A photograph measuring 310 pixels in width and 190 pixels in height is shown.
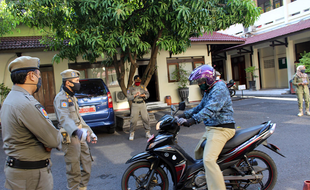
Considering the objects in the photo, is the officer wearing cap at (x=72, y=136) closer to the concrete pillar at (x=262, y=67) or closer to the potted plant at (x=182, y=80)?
the potted plant at (x=182, y=80)

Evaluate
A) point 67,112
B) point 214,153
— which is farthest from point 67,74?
point 214,153

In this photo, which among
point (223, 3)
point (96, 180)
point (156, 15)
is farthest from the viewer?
point (223, 3)

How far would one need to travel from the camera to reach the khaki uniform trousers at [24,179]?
188 centimetres

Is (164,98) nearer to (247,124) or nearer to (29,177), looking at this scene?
(247,124)

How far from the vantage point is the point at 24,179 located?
189cm

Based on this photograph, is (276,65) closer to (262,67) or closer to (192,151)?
(262,67)

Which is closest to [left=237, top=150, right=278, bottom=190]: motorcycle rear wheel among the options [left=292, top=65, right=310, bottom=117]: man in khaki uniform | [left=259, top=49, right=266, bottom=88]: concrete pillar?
[left=292, top=65, right=310, bottom=117]: man in khaki uniform

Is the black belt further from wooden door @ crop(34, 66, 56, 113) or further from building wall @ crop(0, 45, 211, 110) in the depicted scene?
wooden door @ crop(34, 66, 56, 113)

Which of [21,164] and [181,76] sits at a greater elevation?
[181,76]

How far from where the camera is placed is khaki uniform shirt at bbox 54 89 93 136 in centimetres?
309

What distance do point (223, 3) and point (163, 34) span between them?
2.22 metres

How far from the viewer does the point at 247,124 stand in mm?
7371

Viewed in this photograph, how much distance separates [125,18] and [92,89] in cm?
247

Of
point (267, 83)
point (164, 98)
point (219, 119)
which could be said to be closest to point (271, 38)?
point (267, 83)
